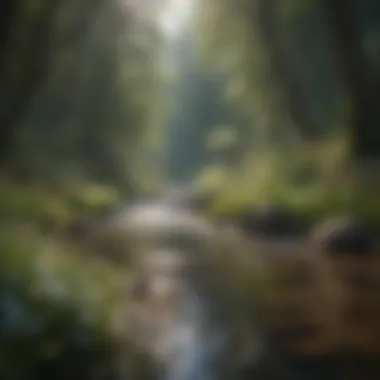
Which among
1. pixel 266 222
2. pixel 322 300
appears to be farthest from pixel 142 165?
pixel 322 300

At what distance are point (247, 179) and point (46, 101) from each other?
395mm

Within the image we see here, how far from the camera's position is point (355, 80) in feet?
3.86

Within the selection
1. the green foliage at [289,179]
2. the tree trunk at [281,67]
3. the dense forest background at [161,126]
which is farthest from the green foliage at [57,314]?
the tree trunk at [281,67]

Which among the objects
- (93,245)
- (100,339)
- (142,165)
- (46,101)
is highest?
(46,101)

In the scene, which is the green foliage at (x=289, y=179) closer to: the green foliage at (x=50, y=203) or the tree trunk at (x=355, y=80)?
the tree trunk at (x=355, y=80)

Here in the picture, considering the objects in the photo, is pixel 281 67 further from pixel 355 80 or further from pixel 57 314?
pixel 57 314

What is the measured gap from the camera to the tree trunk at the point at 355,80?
3.79 ft

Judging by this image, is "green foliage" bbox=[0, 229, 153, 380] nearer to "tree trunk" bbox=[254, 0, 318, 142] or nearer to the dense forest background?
the dense forest background

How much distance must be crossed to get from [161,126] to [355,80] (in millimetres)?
352

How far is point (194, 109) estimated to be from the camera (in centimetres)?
118

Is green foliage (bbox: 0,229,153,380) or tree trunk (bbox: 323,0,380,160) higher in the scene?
tree trunk (bbox: 323,0,380,160)

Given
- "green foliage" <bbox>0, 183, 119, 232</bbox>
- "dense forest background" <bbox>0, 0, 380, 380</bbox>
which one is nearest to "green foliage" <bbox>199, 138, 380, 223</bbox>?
"dense forest background" <bbox>0, 0, 380, 380</bbox>

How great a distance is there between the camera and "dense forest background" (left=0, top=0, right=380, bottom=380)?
1.16 metres

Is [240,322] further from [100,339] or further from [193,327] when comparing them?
[100,339]
